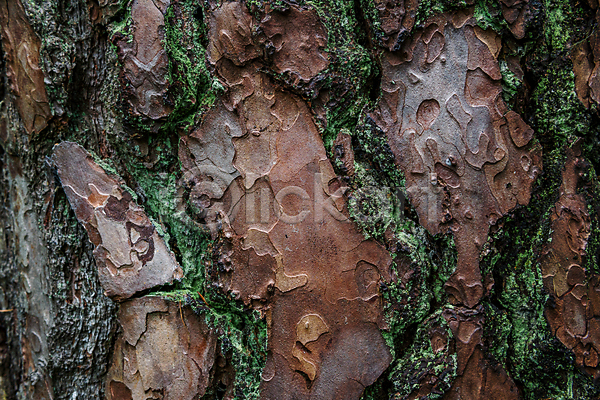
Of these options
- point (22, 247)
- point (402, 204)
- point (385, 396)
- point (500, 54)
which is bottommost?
point (385, 396)

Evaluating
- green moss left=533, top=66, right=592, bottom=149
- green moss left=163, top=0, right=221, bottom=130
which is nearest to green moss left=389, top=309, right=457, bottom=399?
green moss left=533, top=66, right=592, bottom=149

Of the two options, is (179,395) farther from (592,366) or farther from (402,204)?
(592,366)

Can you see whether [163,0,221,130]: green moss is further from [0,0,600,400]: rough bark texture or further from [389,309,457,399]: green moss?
[389,309,457,399]: green moss

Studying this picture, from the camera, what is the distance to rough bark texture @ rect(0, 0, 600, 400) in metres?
0.73

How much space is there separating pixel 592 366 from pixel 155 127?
102 cm

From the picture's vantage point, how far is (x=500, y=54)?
759 millimetres

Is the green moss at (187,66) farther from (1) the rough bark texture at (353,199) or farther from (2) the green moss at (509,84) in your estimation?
(2) the green moss at (509,84)

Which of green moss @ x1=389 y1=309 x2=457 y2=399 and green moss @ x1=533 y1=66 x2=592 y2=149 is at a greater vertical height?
green moss @ x1=533 y1=66 x2=592 y2=149

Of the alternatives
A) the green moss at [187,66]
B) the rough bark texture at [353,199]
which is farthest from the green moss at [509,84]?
the green moss at [187,66]

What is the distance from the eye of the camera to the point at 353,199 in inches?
29.0

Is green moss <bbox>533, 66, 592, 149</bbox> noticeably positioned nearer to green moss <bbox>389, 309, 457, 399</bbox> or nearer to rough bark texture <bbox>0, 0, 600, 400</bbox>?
rough bark texture <bbox>0, 0, 600, 400</bbox>

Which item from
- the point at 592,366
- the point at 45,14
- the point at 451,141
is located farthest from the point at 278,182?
the point at 592,366

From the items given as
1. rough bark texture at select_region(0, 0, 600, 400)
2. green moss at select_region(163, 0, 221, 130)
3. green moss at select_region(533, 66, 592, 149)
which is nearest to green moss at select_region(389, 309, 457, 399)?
rough bark texture at select_region(0, 0, 600, 400)

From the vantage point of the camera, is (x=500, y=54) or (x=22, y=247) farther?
(x=22, y=247)
